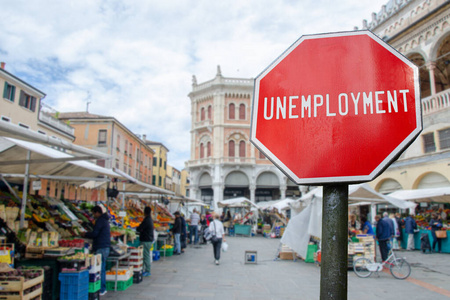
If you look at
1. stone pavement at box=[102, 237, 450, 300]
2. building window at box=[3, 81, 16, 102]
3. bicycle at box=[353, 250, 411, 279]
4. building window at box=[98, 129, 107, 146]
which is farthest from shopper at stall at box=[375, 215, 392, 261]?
building window at box=[98, 129, 107, 146]

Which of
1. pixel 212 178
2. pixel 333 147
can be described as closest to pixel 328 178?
pixel 333 147

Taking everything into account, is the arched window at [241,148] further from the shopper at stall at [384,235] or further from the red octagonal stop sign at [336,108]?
the red octagonal stop sign at [336,108]

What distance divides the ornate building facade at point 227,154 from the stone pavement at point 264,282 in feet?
92.3

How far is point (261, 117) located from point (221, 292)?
660 cm

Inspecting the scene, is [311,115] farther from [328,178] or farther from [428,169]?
[428,169]

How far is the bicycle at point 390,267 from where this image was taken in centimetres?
892

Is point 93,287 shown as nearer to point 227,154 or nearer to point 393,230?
point 393,230

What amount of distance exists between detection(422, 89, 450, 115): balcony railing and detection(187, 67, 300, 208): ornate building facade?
73.3 ft

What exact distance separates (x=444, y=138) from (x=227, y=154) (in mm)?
25242

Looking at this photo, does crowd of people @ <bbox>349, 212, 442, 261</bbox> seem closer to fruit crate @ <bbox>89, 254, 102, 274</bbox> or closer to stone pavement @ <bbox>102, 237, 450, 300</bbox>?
stone pavement @ <bbox>102, 237, 450, 300</bbox>

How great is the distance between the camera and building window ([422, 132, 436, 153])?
18.3m

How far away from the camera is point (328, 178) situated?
1246 mm

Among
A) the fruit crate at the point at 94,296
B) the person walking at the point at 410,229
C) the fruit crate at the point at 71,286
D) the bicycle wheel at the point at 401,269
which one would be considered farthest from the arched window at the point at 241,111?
the fruit crate at the point at 71,286

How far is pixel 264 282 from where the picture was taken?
8.41 m
